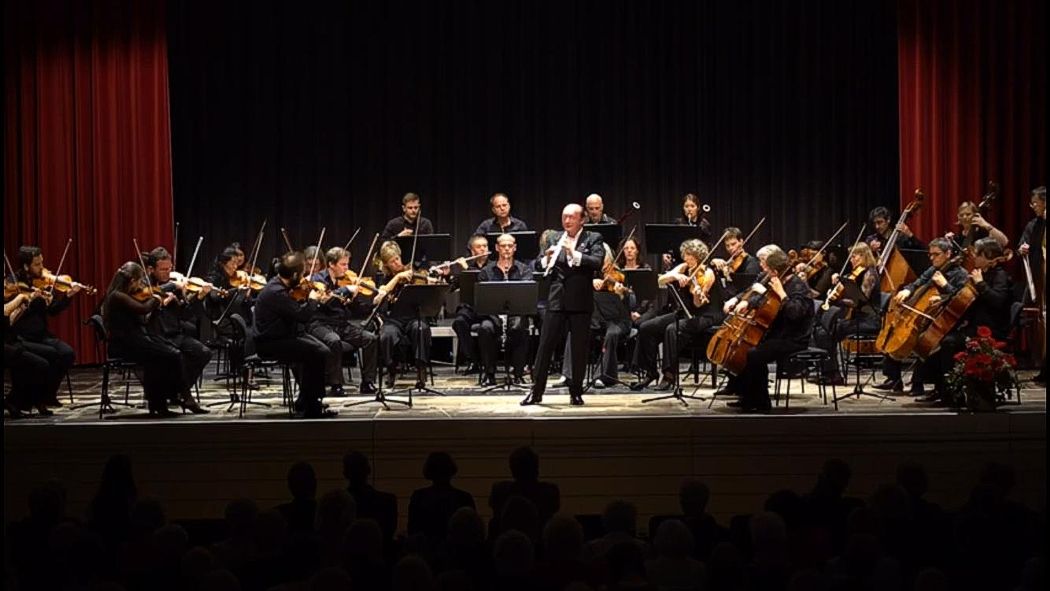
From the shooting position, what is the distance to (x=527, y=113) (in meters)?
13.8

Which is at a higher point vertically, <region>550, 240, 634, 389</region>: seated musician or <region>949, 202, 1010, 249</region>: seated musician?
<region>949, 202, 1010, 249</region>: seated musician

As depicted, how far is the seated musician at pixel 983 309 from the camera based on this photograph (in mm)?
8672

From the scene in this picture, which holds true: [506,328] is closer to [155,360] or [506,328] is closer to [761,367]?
[761,367]

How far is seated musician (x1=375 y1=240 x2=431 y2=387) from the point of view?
9680 mm

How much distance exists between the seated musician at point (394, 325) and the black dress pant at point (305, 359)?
110cm

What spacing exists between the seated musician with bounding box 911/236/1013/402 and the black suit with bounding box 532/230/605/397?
2.61 meters

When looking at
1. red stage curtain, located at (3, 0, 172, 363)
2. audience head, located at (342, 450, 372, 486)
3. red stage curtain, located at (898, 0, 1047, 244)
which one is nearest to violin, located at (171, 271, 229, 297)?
red stage curtain, located at (3, 0, 172, 363)

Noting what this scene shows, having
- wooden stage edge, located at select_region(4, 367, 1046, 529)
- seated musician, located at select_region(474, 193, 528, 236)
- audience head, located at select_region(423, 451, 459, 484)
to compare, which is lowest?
wooden stage edge, located at select_region(4, 367, 1046, 529)

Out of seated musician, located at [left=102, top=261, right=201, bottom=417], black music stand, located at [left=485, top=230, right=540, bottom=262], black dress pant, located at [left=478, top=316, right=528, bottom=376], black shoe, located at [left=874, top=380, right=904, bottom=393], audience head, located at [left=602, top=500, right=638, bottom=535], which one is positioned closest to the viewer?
audience head, located at [left=602, top=500, right=638, bottom=535]

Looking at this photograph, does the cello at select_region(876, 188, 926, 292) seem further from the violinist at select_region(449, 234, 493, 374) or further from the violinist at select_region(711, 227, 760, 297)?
the violinist at select_region(449, 234, 493, 374)

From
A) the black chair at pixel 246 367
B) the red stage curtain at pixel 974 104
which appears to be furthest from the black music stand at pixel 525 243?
the red stage curtain at pixel 974 104

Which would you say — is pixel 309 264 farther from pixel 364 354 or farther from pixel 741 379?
pixel 741 379

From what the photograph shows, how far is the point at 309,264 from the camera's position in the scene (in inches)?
401

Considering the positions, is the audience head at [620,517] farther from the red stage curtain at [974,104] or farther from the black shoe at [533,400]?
the red stage curtain at [974,104]
